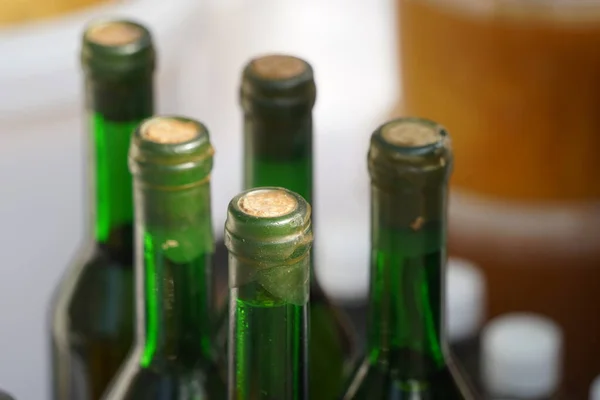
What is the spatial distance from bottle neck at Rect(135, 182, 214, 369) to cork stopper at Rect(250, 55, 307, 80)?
0.21ft

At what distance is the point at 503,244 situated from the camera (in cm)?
86

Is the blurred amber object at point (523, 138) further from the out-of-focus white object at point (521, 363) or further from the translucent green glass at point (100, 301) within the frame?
the translucent green glass at point (100, 301)

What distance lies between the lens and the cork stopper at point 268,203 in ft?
1.25

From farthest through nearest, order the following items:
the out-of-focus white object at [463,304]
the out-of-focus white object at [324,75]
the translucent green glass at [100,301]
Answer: the out-of-focus white object at [324,75], the out-of-focus white object at [463,304], the translucent green glass at [100,301]

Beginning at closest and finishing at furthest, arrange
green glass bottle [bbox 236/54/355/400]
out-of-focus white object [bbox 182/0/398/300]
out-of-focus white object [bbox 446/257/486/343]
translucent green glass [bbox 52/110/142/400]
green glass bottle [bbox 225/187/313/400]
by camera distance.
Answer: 1. green glass bottle [bbox 225/187/313/400]
2. green glass bottle [bbox 236/54/355/400]
3. translucent green glass [bbox 52/110/142/400]
4. out-of-focus white object [bbox 446/257/486/343]
5. out-of-focus white object [bbox 182/0/398/300]

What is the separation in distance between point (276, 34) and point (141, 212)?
2.48ft

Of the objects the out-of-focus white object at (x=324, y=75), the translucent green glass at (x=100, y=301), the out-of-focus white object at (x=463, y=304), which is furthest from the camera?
the out-of-focus white object at (x=324, y=75)

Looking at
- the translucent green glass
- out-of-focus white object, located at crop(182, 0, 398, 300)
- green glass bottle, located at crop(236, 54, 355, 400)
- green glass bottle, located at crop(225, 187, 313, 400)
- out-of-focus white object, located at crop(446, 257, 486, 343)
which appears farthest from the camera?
out-of-focus white object, located at crop(182, 0, 398, 300)

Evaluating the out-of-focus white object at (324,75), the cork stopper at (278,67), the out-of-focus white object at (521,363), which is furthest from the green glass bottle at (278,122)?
the out-of-focus white object at (324,75)

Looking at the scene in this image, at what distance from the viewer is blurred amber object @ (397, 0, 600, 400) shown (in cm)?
78

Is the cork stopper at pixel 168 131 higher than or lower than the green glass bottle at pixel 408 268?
higher

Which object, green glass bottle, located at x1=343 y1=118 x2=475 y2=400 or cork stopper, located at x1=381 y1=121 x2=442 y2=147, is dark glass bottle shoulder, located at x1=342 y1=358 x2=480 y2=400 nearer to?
green glass bottle, located at x1=343 y1=118 x2=475 y2=400

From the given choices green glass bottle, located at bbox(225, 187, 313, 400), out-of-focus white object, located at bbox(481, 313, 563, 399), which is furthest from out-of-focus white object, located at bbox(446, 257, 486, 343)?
green glass bottle, located at bbox(225, 187, 313, 400)

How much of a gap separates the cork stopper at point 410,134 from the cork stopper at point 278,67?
0.19 ft
